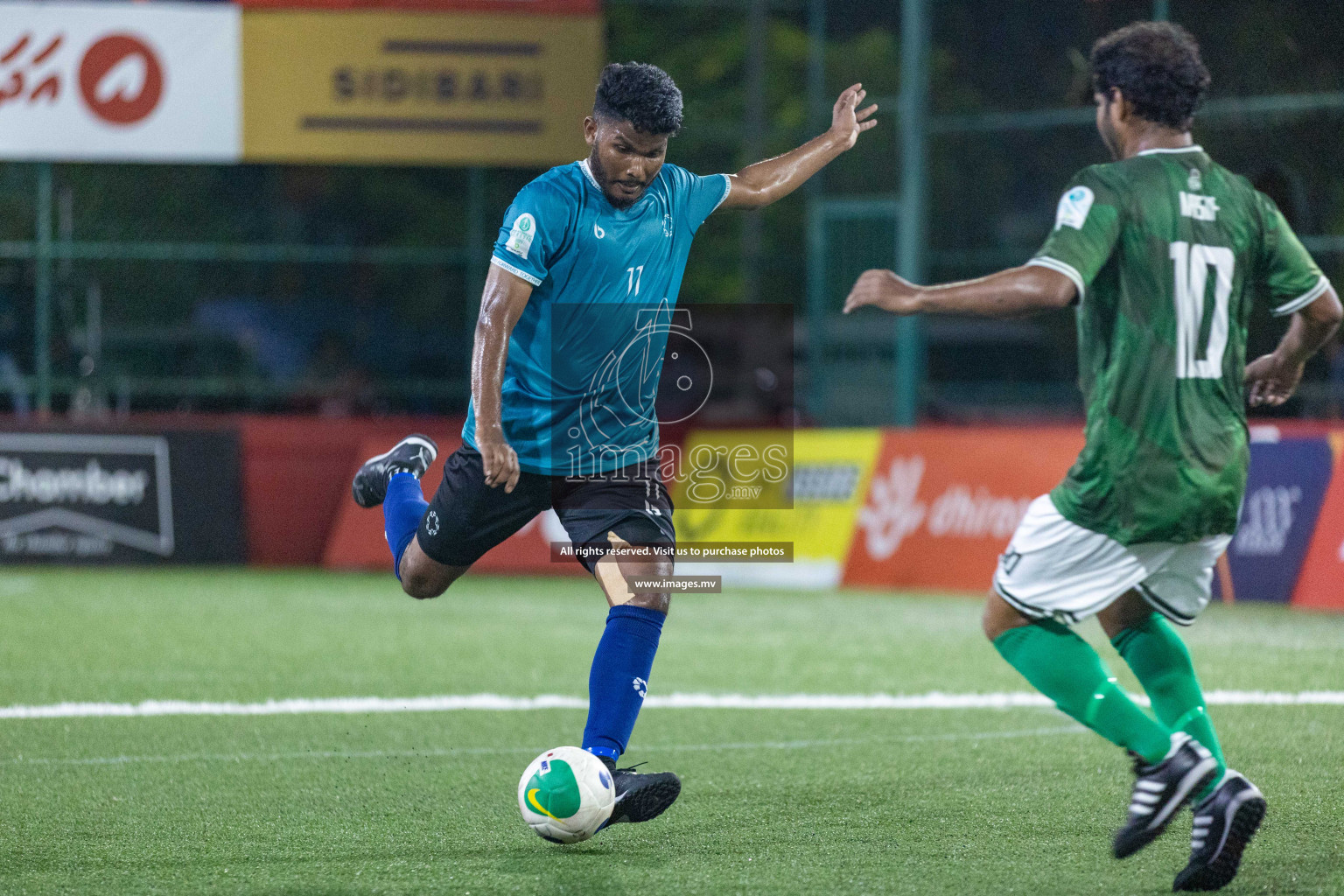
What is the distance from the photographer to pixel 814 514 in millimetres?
15164

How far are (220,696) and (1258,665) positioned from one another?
17.3 feet

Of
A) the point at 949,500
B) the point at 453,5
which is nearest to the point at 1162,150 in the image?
the point at 949,500

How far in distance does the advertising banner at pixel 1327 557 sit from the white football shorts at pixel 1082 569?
745 cm

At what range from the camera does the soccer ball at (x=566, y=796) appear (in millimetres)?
5195

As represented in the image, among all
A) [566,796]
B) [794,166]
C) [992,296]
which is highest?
[794,166]

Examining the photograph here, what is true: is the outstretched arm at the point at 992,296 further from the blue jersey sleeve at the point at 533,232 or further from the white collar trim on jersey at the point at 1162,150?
the blue jersey sleeve at the point at 533,232

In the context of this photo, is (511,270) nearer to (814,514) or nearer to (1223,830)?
(1223,830)

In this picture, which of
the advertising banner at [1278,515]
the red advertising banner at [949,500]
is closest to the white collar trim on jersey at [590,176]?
the advertising banner at [1278,515]

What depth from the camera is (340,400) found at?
744 inches

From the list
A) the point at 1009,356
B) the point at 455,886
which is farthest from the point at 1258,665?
the point at 1009,356

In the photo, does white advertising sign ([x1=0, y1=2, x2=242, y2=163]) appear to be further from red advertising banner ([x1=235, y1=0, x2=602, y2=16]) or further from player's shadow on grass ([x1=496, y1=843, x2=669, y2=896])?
player's shadow on grass ([x1=496, y1=843, x2=669, y2=896])

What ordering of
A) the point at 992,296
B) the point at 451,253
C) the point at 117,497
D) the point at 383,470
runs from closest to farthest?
1. the point at 992,296
2. the point at 383,470
3. the point at 117,497
4. the point at 451,253

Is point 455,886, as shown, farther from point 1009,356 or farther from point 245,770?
point 1009,356

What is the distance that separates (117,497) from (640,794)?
12035 millimetres
